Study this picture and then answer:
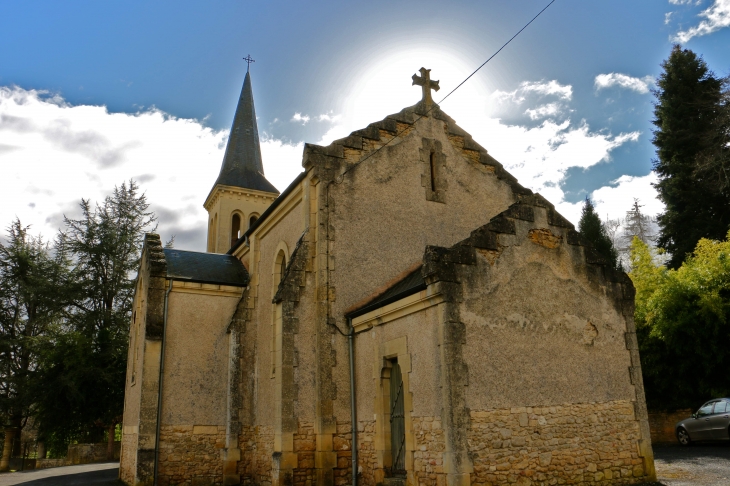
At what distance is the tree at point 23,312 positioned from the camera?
28031mm

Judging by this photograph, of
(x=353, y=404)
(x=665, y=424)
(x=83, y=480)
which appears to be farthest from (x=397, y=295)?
(x=665, y=424)

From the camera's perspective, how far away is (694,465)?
1191cm

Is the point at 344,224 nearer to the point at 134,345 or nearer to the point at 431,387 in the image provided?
the point at 431,387

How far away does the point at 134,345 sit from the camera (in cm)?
1738

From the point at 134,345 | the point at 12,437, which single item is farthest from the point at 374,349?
the point at 12,437

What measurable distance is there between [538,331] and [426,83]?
26.4ft

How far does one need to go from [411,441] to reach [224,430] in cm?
689

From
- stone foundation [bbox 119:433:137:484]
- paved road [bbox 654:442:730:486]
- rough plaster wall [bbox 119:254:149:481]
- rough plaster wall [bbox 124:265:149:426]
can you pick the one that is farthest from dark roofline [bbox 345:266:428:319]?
stone foundation [bbox 119:433:137:484]

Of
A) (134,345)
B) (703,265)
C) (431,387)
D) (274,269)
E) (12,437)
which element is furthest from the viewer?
(12,437)

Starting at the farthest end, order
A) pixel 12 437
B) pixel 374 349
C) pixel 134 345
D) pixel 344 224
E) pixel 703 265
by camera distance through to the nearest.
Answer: pixel 12 437, pixel 703 265, pixel 134 345, pixel 344 224, pixel 374 349

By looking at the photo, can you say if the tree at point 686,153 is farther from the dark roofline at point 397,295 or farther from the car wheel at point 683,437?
the dark roofline at point 397,295

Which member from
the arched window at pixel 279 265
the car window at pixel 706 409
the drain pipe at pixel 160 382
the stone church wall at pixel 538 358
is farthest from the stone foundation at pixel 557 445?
the drain pipe at pixel 160 382

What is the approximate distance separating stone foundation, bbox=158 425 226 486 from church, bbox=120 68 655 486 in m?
0.04

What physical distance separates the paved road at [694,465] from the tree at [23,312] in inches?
1073
